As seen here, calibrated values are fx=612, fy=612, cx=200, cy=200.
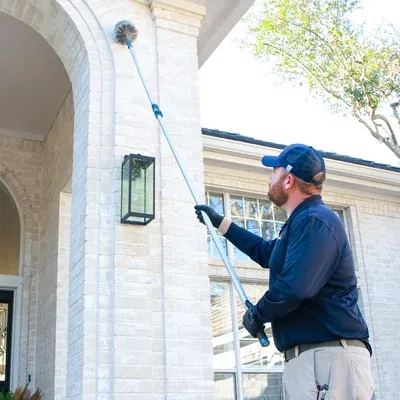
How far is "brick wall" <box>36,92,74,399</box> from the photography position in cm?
732

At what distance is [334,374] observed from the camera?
7.34 ft

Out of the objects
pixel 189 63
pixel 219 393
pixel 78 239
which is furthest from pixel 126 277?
pixel 219 393

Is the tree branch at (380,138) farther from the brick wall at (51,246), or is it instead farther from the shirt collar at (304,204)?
the shirt collar at (304,204)

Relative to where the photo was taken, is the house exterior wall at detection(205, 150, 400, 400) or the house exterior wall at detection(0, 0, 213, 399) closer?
the house exterior wall at detection(0, 0, 213, 399)

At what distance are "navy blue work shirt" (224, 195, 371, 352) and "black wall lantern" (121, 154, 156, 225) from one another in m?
2.61

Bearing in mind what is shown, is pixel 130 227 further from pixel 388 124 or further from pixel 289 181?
pixel 388 124

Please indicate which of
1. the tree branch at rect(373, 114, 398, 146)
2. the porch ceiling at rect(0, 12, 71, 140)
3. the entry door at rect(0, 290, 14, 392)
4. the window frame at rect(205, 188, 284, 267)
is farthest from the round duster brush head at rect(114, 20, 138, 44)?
the tree branch at rect(373, 114, 398, 146)

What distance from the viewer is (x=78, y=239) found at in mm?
5031

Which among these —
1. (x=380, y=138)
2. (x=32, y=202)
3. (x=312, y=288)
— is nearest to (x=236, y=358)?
(x=32, y=202)

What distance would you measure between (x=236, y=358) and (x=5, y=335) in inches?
119

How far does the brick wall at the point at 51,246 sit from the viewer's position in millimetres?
7324

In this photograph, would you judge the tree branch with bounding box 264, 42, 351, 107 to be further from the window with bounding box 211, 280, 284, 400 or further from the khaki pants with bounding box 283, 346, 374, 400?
the khaki pants with bounding box 283, 346, 374, 400

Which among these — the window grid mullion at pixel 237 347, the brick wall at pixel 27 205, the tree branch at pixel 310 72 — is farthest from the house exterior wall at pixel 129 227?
the tree branch at pixel 310 72

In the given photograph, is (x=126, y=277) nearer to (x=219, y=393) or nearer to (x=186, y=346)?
(x=186, y=346)
